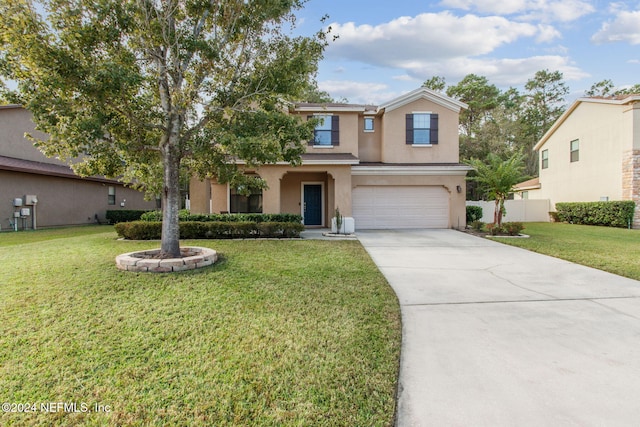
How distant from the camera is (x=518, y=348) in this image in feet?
10.9

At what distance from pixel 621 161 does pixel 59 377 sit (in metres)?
22.4

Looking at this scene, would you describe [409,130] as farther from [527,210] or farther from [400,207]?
[527,210]

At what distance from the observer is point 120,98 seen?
245 inches

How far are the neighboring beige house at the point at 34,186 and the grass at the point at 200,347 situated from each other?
11665mm

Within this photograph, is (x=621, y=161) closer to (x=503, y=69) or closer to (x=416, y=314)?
(x=503, y=69)

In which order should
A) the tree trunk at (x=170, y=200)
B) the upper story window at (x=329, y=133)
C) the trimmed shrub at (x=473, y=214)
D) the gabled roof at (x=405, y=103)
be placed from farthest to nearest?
the trimmed shrub at (x=473, y=214) → the upper story window at (x=329, y=133) → the gabled roof at (x=405, y=103) → the tree trunk at (x=170, y=200)

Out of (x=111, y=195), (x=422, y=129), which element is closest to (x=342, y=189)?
(x=422, y=129)

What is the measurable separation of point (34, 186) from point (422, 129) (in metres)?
18.8

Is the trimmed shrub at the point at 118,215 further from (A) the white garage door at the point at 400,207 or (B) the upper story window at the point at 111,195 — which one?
(A) the white garage door at the point at 400,207

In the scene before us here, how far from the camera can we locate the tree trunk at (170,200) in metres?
6.89

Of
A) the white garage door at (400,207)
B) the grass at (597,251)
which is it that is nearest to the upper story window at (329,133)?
the white garage door at (400,207)

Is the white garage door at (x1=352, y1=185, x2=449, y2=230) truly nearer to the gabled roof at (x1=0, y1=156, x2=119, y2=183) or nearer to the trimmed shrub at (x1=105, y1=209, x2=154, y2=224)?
the trimmed shrub at (x1=105, y1=209, x2=154, y2=224)

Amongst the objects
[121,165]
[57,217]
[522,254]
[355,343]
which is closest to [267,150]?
[121,165]

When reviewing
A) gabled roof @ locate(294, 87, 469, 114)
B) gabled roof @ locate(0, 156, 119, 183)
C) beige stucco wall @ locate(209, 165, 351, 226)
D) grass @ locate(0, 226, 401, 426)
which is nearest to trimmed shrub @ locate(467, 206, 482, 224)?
gabled roof @ locate(294, 87, 469, 114)
